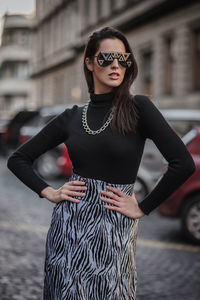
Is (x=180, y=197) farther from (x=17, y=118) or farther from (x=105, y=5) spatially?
(x=105, y=5)

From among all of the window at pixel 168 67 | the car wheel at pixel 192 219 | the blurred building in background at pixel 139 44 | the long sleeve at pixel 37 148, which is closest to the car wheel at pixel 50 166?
the blurred building in background at pixel 139 44

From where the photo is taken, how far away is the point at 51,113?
1485 cm

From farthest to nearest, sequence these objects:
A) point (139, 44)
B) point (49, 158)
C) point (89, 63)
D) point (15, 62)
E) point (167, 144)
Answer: point (15, 62) → point (139, 44) → point (49, 158) → point (89, 63) → point (167, 144)

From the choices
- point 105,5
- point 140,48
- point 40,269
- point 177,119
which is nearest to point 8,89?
point 105,5

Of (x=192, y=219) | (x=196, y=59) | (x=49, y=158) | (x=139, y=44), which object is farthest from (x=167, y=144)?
(x=139, y=44)

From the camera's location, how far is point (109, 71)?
2.69 metres

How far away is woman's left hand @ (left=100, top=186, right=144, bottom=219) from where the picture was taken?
102 inches

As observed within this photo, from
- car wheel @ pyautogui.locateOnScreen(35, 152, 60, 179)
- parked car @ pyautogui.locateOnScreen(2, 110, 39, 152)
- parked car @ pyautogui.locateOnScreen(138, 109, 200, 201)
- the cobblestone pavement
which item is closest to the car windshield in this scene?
parked car @ pyautogui.locateOnScreen(138, 109, 200, 201)

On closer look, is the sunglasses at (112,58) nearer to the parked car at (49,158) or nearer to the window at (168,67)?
the parked car at (49,158)

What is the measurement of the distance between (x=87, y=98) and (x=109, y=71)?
104 feet

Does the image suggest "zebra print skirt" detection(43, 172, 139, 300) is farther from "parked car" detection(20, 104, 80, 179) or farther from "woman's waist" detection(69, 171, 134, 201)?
"parked car" detection(20, 104, 80, 179)

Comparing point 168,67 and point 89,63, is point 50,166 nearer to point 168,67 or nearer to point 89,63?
point 89,63

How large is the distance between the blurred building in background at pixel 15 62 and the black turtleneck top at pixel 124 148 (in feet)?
208

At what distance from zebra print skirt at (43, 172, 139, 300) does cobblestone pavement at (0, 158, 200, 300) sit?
2127mm
